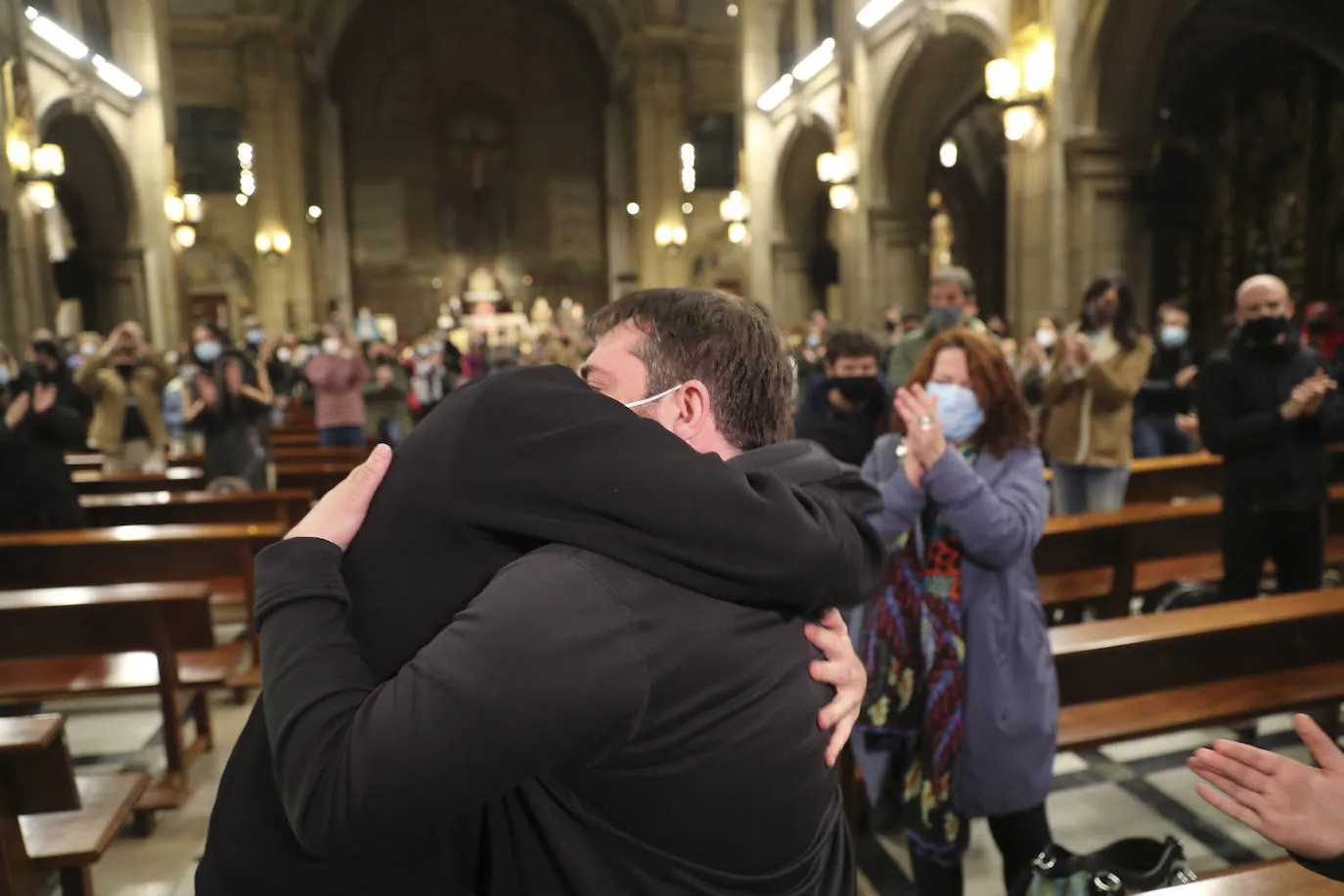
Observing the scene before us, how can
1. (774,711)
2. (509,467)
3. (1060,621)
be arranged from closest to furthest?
(509,467)
(774,711)
(1060,621)

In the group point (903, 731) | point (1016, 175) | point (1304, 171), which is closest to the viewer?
point (903, 731)

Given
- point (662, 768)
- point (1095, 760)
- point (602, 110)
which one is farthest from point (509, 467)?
point (602, 110)

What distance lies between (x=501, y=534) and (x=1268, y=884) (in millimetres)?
1580

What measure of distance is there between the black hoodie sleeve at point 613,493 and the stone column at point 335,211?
28.2 meters

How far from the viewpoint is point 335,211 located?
28188 millimetres

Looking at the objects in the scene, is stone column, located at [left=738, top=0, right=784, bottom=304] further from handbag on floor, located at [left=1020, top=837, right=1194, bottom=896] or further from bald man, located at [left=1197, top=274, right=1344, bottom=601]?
handbag on floor, located at [left=1020, top=837, right=1194, bottom=896]

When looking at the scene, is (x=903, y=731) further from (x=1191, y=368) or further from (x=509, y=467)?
(x=1191, y=368)

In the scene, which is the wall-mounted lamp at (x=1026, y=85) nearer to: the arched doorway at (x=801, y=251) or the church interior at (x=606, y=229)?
the church interior at (x=606, y=229)

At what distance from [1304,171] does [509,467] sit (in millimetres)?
14576

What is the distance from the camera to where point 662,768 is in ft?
3.51

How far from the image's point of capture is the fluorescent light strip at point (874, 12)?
1345 centimetres

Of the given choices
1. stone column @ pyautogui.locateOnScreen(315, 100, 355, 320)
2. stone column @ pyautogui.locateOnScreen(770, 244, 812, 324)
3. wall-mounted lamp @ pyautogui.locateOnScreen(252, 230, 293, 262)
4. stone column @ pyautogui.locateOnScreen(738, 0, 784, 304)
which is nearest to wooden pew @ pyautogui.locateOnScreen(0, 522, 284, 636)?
stone column @ pyautogui.locateOnScreen(738, 0, 784, 304)

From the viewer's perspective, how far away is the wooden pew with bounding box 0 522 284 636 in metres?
4.56

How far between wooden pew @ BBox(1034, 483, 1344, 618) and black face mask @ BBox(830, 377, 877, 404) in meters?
0.99
